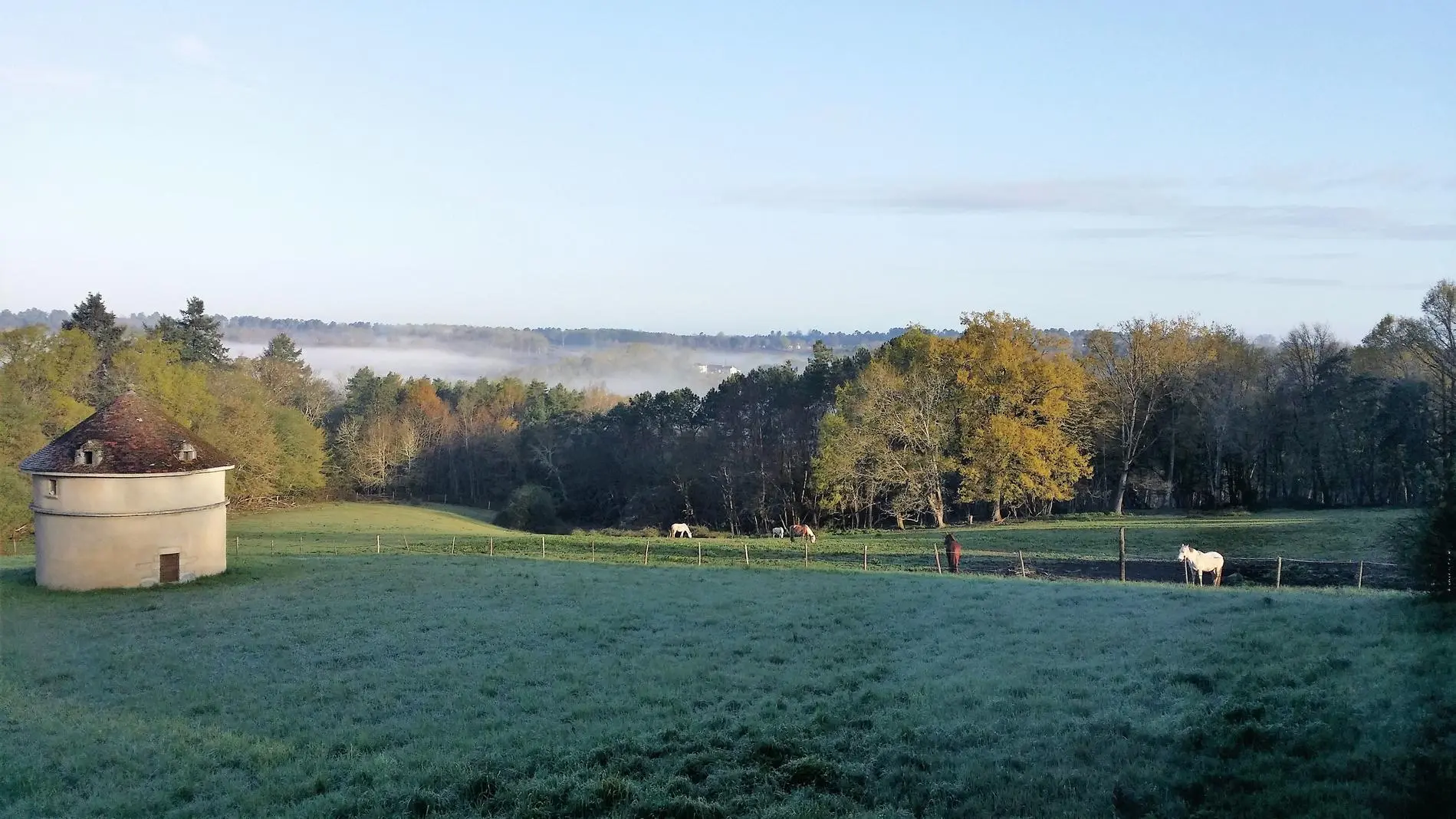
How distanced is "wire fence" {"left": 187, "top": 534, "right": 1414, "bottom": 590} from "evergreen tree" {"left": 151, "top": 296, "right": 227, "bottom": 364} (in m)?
42.5

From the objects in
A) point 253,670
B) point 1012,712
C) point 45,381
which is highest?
point 45,381

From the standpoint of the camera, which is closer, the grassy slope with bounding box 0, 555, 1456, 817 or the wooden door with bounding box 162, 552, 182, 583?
the grassy slope with bounding box 0, 555, 1456, 817

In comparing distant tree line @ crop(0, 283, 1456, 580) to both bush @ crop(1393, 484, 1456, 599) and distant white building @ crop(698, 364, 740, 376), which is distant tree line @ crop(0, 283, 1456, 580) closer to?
bush @ crop(1393, 484, 1456, 599)

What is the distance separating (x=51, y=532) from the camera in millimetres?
30359

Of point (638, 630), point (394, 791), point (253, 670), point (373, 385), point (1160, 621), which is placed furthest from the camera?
point (373, 385)

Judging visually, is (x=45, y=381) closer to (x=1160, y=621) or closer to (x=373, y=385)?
(x=373, y=385)

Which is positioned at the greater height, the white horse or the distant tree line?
the distant tree line

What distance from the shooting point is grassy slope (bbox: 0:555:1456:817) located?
861 cm

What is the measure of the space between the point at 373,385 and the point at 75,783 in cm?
10037

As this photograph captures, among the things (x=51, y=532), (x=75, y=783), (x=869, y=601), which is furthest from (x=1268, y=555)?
(x=51, y=532)

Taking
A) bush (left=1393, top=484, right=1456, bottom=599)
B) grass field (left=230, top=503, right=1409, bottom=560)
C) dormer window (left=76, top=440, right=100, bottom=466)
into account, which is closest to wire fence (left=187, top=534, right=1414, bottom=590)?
grass field (left=230, top=503, right=1409, bottom=560)

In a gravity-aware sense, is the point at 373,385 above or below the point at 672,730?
above

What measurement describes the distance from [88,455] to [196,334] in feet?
209

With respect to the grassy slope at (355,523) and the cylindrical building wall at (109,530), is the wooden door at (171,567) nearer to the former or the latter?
the cylindrical building wall at (109,530)
